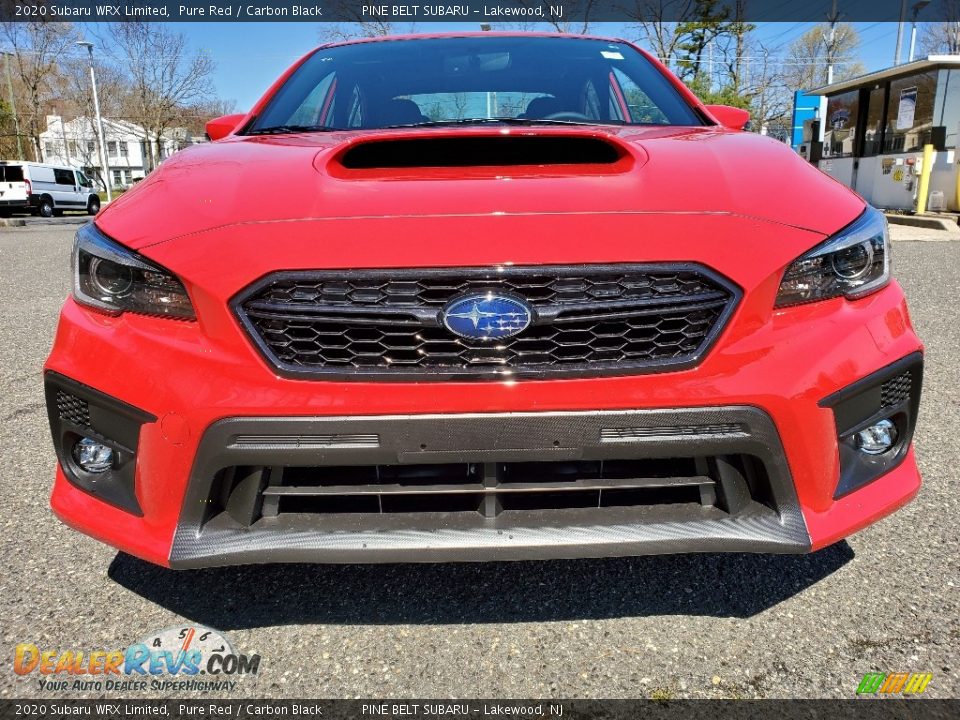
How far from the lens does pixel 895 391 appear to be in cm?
168

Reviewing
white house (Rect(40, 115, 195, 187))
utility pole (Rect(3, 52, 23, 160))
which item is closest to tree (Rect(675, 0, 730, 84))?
white house (Rect(40, 115, 195, 187))

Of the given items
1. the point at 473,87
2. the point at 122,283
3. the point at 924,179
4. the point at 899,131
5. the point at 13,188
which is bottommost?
the point at 13,188

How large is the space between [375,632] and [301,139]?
1443 mm

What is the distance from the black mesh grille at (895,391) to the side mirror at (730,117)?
1134 mm

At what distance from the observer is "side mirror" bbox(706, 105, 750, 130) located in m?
2.48

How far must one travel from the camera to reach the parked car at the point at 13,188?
23844mm

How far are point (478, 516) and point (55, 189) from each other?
97.9 feet

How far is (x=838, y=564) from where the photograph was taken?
6.89 feet

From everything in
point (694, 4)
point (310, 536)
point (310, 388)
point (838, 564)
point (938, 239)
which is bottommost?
point (938, 239)

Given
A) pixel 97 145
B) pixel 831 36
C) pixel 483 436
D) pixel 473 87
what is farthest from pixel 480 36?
pixel 97 145

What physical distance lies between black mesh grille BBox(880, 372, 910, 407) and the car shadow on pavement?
625 millimetres

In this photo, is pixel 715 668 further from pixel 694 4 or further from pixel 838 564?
pixel 694 4

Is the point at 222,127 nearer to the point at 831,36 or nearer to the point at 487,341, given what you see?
the point at 487,341

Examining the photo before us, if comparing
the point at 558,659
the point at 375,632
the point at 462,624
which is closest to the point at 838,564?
the point at 558,659
